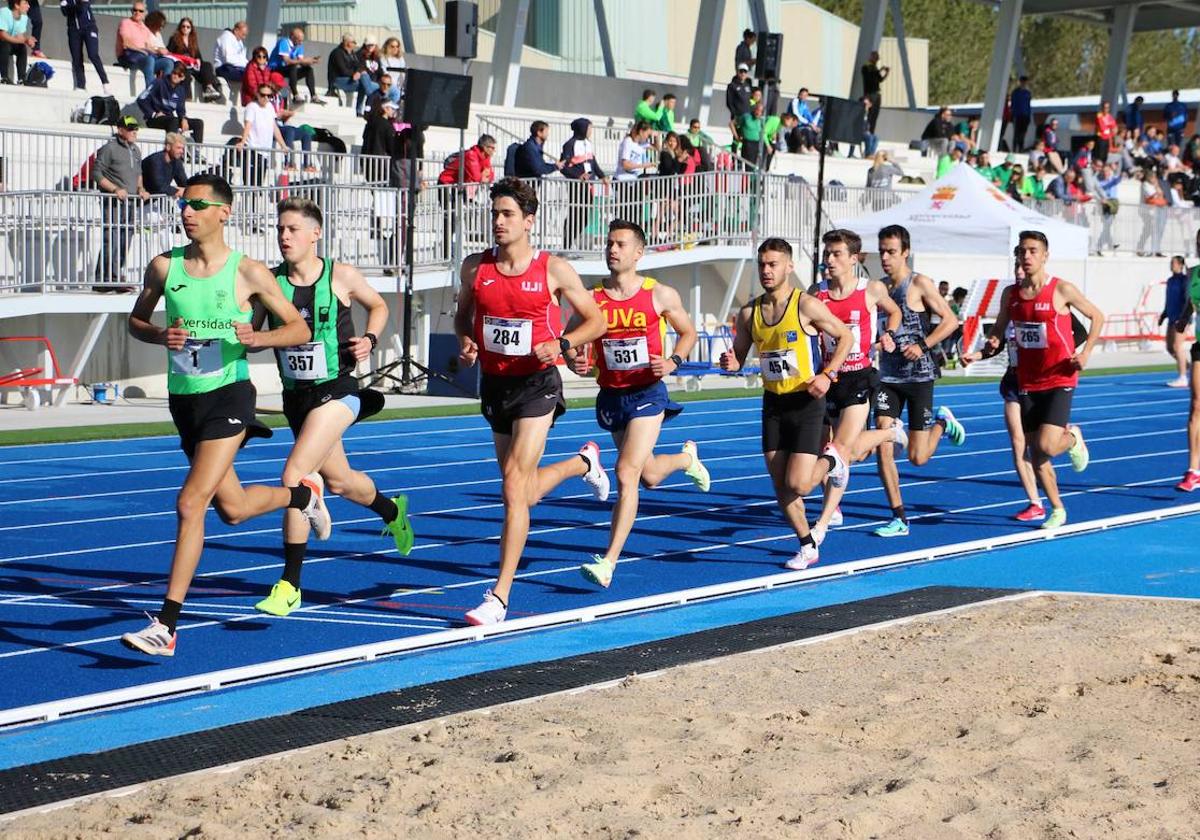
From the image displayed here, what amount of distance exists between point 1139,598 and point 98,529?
631 centimetres

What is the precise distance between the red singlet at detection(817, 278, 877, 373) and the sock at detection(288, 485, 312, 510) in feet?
12.6

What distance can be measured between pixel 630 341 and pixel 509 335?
1.24 m

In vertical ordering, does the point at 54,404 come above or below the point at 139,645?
below

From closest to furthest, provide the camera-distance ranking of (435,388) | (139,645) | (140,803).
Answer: (140,803) < (139,645) < (435,388)

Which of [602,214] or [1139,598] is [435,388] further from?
[1139,598]

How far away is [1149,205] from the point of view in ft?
126

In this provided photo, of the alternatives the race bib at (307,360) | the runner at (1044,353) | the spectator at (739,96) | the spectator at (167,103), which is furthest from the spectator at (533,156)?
the race bib at (307,360)

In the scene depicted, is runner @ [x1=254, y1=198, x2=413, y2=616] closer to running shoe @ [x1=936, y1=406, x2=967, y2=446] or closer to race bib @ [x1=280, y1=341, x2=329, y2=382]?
race bib @ [x1=280, y1=341, x2=329, y2=382]

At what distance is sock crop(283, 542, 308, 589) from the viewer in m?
8.59

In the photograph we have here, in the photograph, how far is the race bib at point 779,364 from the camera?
10391 mm

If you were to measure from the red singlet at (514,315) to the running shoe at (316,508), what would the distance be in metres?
1.00

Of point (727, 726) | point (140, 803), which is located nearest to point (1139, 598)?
point (727, 726)

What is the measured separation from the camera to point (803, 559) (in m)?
→ 10.5

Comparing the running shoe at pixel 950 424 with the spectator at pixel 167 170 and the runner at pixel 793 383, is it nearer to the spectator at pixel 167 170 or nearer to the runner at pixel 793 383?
the runner at pixel 793 383
